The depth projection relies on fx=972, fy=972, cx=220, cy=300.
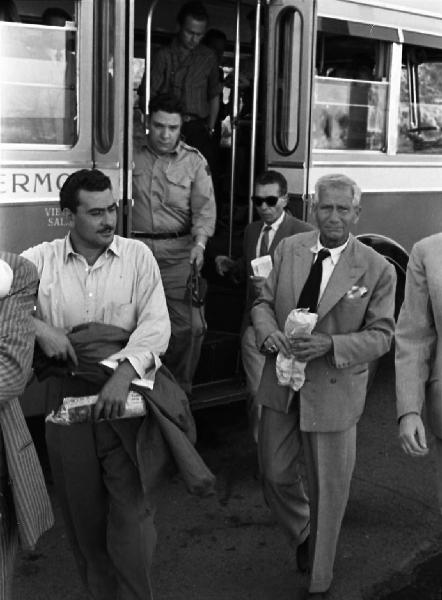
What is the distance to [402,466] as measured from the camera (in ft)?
18.4

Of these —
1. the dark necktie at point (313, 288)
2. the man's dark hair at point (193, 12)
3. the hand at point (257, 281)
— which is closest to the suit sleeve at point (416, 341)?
the dark necktie at point (313, 288)

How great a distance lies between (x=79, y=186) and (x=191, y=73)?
9.59 feet

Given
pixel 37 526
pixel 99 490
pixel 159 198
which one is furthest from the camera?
pixel 159 198

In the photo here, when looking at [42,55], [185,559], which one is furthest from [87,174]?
[185,559]

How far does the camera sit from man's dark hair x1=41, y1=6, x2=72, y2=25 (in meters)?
4.86

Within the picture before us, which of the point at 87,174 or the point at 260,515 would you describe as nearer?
the point at 87,174

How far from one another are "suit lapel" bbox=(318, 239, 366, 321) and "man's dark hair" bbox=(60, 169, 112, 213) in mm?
937

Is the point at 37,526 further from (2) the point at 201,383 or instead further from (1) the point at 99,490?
(2) the point at 201,383

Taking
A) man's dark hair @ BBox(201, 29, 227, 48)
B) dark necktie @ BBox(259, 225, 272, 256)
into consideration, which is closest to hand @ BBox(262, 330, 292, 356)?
dark necktie @ BBox(259, 225, 272, 256)

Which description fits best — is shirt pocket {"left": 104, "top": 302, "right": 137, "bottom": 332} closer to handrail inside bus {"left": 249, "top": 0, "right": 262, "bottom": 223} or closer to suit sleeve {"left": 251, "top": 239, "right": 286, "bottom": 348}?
suit sleeve {"left": 251, "top": 239, "right": 286, "bottom": 348}

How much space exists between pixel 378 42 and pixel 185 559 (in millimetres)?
3754

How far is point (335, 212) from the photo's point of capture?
3811 millimetres

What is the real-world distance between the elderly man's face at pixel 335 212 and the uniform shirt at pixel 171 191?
175 cm

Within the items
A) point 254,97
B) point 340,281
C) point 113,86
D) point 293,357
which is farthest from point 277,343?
point 254,97
